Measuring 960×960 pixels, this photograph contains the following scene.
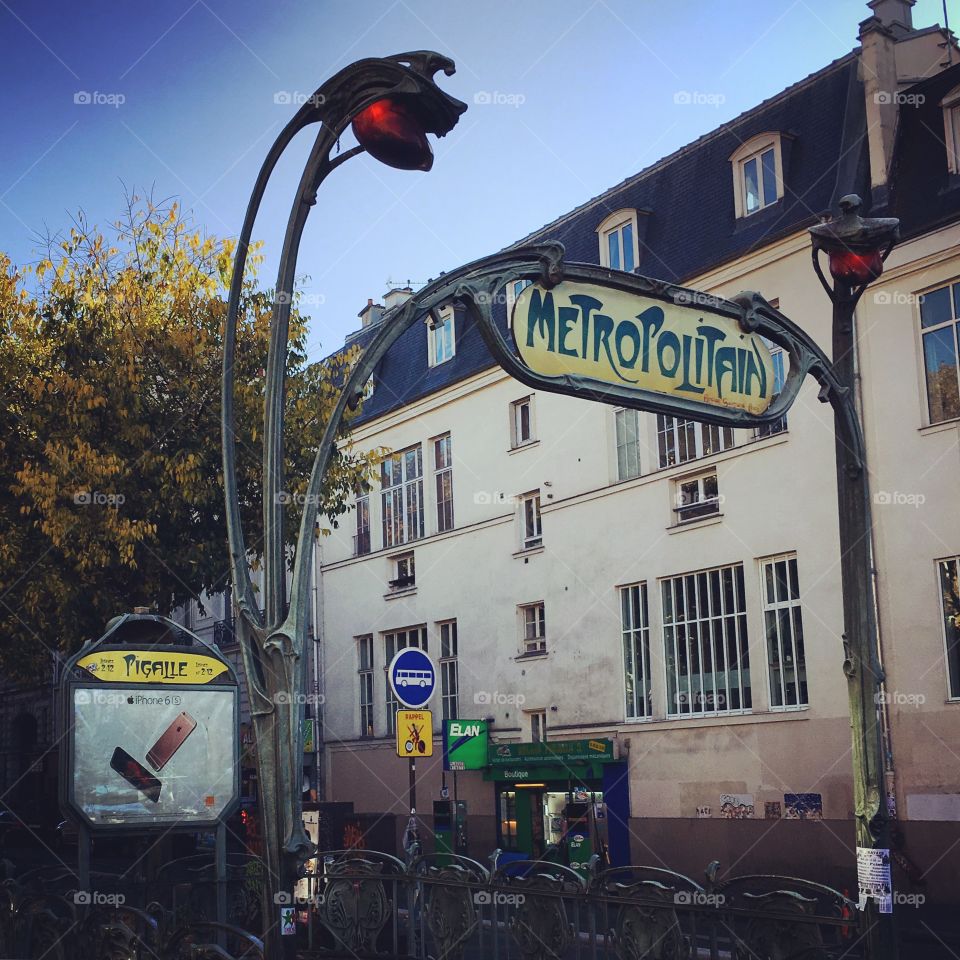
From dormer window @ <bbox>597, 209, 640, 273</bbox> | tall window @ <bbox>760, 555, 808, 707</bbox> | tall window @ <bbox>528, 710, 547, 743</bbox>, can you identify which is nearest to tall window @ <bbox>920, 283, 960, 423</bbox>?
tall window @ <bbox>760, 555, 808, 707</bbox>

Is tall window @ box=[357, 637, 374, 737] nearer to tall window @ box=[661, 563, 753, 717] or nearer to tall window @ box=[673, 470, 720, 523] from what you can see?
tall window @ box=[661, 563, 753, 717]

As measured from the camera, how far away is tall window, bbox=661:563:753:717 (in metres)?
23.2

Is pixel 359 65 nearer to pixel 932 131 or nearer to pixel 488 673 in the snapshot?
pixel 932 131

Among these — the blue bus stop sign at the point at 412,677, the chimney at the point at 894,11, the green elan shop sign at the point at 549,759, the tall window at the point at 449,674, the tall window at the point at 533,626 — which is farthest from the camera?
the tall window at the point at 449,674

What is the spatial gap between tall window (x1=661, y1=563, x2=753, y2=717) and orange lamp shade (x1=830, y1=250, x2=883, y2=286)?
15.7m

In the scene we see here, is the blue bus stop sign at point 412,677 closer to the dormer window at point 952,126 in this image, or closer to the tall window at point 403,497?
the dormer window at point 952,126

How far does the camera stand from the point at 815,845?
827 inches

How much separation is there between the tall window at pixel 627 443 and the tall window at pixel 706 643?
105 inches

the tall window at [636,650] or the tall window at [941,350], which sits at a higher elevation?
the tall window at [941,350]

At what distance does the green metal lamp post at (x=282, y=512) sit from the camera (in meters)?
5.88

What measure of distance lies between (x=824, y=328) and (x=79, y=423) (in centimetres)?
1256

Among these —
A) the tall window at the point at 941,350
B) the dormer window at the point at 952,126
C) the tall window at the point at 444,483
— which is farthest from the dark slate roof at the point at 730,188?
the tall window at the point at 941,350

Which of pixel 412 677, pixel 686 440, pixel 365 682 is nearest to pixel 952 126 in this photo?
pixel 686 440

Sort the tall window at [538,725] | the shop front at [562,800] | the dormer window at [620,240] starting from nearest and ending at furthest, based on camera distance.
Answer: the shop front at [562,800], the dormer window at [620,240], the tall window at [538,725]
